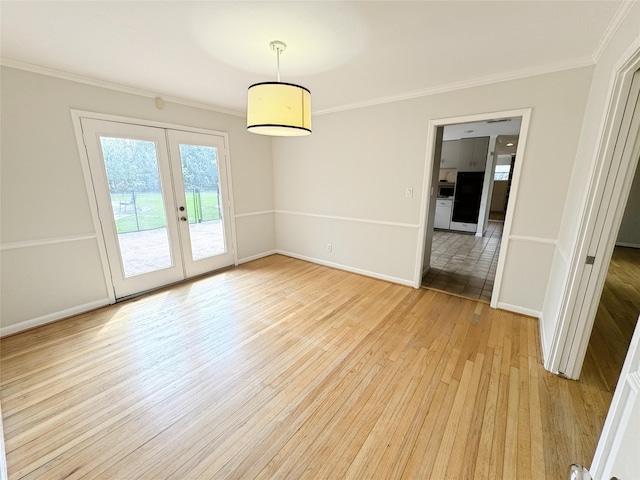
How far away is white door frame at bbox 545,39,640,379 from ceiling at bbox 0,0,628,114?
1.74ft

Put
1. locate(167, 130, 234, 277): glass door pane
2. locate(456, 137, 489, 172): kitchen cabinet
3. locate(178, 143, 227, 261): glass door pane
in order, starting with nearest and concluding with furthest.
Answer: locate(167, 130, 234, 277): glass door pane < locate(178, 143, 227, 261): glass door pane < locate(456, 137, 489, 172): kitchen cabinet

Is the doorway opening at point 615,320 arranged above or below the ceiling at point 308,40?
below

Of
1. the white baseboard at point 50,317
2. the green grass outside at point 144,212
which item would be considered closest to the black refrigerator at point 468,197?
the green grass outside at point 144,212

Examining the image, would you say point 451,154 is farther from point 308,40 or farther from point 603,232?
point 308,40

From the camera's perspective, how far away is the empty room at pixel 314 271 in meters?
1.51

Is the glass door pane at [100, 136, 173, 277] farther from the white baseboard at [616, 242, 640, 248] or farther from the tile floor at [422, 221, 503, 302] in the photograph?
the white baseboard at [616, 242, 640, 248]

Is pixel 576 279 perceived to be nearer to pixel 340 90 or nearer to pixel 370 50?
pixel 370 50

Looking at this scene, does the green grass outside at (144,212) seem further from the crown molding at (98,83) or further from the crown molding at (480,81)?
the crown molding at (480,81)

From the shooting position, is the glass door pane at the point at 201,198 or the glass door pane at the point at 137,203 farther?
the glass door pane at the point at 201,198

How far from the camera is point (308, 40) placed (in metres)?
1.95

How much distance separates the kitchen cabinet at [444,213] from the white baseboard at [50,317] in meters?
7.18

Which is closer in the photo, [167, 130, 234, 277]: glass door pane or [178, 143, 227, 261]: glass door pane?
[167, 130, 234, 277]: glass door pane

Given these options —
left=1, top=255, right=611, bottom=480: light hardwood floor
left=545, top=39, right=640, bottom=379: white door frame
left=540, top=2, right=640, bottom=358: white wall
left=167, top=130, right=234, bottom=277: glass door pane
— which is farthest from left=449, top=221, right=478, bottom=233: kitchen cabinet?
left=167, top=130, right=234, bottom=277: glass door pane

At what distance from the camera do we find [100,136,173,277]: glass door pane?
2.93 m
